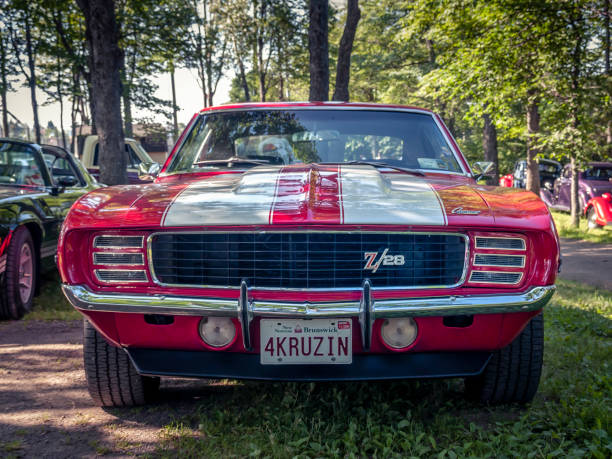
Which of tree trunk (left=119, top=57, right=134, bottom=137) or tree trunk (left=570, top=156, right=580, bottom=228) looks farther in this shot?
tree trunk (left=119, top=57, right=134, bottom=137)

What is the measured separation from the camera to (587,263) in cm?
917

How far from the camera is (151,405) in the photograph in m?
2.92

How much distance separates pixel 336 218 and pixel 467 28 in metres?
12.4

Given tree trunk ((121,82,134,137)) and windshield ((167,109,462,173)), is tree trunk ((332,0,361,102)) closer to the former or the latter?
windshield ((167,109,462,173))

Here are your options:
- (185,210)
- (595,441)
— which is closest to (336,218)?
(185,210)

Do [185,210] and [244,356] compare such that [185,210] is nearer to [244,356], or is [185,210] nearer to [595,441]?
[244,356]

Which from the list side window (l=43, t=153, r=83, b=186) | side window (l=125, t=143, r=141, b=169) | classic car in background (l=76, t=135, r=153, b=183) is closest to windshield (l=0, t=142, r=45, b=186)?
side window (l=43, t=153, r=83, b=186)

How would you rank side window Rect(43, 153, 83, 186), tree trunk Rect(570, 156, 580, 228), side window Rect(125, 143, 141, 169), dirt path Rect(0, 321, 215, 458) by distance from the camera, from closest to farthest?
1. dirt path Rect(0, 321, 215, 458)
2. side window Rect(43, 153, 83, 186)
3. tree trunk Rect(570, 156, 580, 228)
4. side window Rect(125, 143, 141, 169)

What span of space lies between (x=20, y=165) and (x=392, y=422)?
487 centimetres

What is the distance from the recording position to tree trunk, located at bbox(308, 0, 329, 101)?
11008 mm

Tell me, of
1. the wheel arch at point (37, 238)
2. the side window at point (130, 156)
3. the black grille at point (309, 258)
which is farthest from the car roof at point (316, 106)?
the side window at point (130, 156)

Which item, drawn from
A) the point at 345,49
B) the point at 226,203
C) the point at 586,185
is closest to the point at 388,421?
the point at 226,203

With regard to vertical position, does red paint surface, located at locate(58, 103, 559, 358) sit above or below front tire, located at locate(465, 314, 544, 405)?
above

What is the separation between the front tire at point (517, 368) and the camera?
2.66 m
